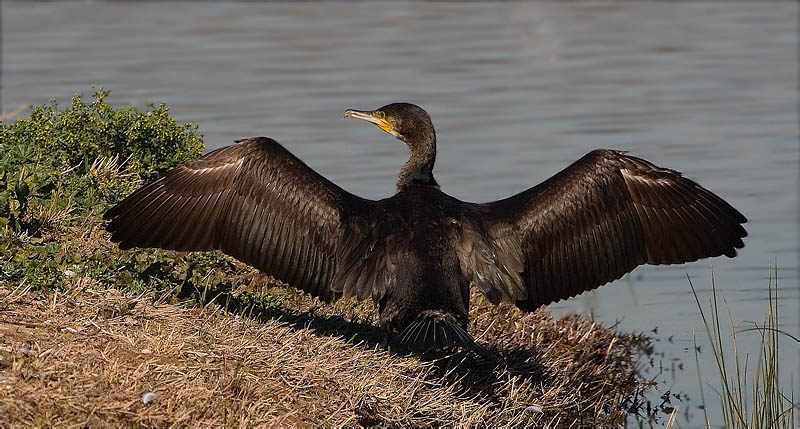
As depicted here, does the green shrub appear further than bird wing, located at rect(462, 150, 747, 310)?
No

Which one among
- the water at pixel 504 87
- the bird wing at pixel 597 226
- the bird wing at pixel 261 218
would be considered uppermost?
the water at pixel 504 87

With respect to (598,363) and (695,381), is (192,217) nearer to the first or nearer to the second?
(598,363)

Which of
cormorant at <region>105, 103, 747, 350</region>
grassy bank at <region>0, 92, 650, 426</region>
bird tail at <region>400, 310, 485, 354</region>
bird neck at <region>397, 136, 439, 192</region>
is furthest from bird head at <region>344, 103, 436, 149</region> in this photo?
bird tail at <region>400, 310, 485, 354</region>

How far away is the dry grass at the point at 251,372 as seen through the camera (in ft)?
18.7

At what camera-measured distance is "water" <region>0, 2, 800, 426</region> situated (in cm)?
1186

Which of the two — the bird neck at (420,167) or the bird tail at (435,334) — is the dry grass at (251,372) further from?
the bird neck at (420,167)

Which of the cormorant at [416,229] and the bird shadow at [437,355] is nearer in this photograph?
the cormorant at [416,229]

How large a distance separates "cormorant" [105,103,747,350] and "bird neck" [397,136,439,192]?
0.26 meters

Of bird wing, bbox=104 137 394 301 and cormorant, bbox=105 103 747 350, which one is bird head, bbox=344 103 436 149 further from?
bird wing, bbox=104 137 394 301

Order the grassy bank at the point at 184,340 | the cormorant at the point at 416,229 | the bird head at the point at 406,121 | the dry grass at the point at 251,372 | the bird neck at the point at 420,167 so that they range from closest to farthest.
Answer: the dry grass at the point at 251,372 < the grassy bank at the point at 184,340 < the cormorant at the point at 416,229 < the bird neck at the point at 420,167 < the bird head at the point at 406,121

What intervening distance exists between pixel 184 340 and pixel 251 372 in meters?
0.37

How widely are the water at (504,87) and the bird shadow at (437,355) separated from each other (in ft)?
5.07

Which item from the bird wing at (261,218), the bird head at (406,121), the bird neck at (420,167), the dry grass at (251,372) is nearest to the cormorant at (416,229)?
the bird wing at (261,218)

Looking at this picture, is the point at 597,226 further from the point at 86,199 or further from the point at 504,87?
the point at 504,87
